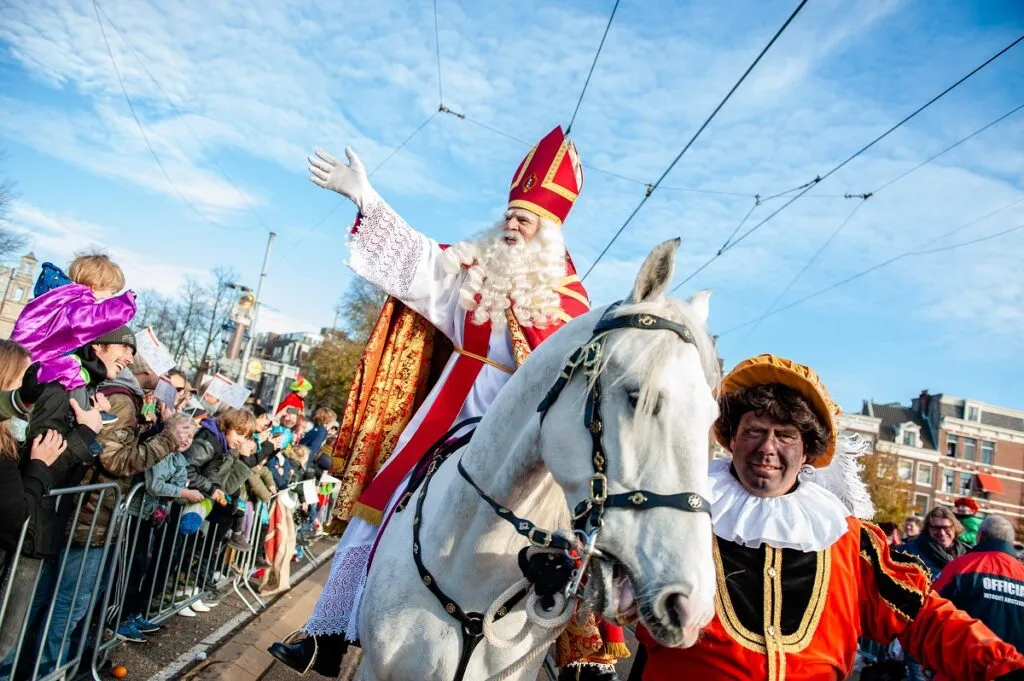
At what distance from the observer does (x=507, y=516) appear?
2111mm

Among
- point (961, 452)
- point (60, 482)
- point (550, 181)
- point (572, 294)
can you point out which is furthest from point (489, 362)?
point (961, 452)

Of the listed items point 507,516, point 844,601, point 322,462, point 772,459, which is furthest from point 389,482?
point 322,462

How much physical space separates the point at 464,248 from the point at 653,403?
6.29 ft

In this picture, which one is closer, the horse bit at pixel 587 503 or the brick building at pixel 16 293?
the horse bit at pixel 587 503

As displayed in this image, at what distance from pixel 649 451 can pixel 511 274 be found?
1.67 m

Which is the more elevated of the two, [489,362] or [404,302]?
[404,302]

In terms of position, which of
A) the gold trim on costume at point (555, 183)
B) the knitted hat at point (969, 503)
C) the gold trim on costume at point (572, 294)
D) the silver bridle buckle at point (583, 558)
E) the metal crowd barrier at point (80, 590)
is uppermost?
the gold trim on costume at point (555, 183)

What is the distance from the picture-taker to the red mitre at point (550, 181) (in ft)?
11.5

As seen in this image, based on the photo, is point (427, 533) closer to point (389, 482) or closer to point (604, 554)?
point (389, 482)

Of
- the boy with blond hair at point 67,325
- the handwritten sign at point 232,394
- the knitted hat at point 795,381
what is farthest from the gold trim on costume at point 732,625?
the handwritten sign at point 232,394

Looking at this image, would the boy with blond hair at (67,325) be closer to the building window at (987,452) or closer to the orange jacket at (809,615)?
the orange jacket at (809,615)

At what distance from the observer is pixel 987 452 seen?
158ft

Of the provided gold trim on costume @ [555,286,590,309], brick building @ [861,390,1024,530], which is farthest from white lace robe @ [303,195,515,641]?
brick building @ [861,390,1024,530]

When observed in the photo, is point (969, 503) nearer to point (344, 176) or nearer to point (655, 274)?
point (655, 274)
